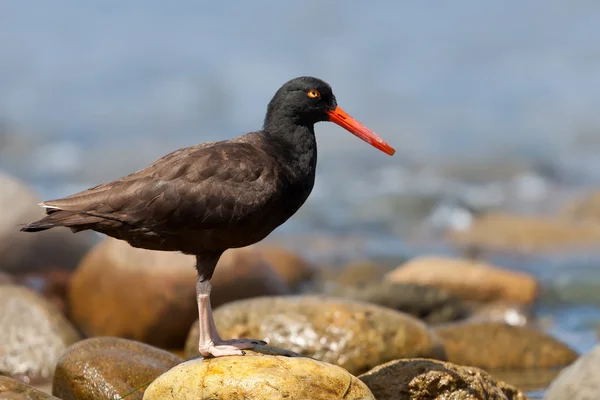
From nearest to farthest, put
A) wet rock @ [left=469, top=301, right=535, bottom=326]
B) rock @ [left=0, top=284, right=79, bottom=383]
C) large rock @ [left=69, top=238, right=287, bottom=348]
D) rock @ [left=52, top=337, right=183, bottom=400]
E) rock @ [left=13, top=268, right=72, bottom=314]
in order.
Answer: rock @ [left=52, top=337, right=183, bottom=400] < rock @ [left=0, top=284, right=79, bottom=383] < large rock @ [left=69, top=238, right=287, bottom=348] < rock @ [left=13, top=268, right=72, bottom=314] < wet rock @ [left=469, top=301, right=535, bottom=326]

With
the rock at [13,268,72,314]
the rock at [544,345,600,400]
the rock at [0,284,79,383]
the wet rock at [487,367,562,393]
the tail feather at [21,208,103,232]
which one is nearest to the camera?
the tail feather at [21,208,103,232]

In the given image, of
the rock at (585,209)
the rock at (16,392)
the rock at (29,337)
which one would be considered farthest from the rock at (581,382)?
the rock at (585,209)

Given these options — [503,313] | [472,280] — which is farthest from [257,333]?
[472,280]

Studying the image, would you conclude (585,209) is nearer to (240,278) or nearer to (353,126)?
(240,278)

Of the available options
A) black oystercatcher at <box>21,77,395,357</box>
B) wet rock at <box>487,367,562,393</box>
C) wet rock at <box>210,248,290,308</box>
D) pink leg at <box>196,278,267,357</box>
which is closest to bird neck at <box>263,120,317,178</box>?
black oystercatcher at <box>21,77,395,357</box>

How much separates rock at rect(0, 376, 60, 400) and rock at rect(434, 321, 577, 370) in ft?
16.8

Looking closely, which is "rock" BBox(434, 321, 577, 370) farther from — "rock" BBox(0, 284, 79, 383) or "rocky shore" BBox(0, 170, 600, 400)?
"rock" BBox(0, 284, 79, 383)

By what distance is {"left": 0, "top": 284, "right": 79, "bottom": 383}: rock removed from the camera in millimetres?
9273

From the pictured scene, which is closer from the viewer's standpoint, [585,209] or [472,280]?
[472,280]

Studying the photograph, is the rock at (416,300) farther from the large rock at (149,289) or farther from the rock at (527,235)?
the rock at (527,235)

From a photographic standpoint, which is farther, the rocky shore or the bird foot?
the bird foot

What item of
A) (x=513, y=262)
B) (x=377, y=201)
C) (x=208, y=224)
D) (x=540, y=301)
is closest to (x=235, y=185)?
(x=208, y=224)

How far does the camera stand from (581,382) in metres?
7.76

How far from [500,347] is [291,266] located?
674 centimetres
